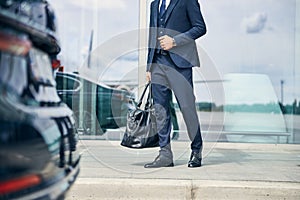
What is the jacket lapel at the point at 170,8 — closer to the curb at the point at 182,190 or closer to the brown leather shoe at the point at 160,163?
the brown leather shoe at the point at 160,163

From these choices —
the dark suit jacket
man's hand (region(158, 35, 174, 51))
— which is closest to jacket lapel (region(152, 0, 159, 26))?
the dark suit jacket

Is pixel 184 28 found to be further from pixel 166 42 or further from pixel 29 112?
pixel 29 112

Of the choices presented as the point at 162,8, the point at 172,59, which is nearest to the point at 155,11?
the point at 162,8

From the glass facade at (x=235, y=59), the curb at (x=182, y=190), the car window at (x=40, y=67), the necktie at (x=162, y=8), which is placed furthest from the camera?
the glass facade at (x=235, y=59)

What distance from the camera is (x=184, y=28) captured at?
4051 mm

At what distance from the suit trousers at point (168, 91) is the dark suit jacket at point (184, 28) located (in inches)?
3.2

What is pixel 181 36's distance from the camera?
3.95 metres

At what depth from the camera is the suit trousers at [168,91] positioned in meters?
4.04

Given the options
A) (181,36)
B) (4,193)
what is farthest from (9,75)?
(181,36)

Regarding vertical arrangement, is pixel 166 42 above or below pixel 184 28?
below

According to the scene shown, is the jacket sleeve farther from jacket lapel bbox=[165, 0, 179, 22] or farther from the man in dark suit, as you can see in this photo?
jacket lapel bbox=[165, 0, 179, 22]

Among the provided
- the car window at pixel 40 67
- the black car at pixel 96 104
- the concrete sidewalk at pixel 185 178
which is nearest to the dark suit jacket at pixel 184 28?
the concrete sidewalk at pixel 185 178

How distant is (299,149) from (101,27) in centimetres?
358

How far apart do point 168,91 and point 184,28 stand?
0.59 m
